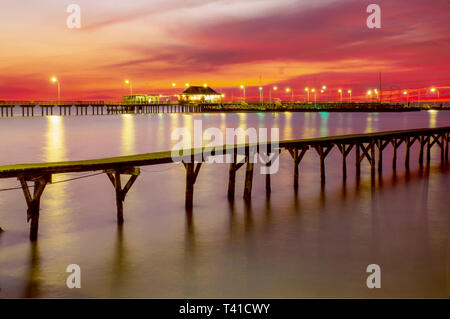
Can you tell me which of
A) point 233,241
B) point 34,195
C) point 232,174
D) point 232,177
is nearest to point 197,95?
point 232,177

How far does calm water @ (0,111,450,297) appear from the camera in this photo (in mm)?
8391

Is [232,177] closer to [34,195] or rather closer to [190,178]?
[190,178]

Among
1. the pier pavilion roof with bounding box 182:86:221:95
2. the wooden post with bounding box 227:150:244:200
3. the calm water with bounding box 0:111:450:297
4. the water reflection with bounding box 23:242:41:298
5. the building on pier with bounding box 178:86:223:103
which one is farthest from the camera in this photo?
the pier pavilion roof with bounding box 182:86:221:95

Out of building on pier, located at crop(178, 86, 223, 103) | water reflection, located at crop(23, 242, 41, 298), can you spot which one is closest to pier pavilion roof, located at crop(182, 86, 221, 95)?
building on pier, located at crop(178, 86, 223, 103)

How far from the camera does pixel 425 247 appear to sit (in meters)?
10.6

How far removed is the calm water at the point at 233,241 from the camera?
27.5ft

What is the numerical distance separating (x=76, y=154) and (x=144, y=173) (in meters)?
14.3

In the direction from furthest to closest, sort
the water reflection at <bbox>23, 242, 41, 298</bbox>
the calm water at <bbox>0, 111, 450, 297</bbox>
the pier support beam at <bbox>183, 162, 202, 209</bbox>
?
the pier support beam at <bbox>183, 162, 202, 209</bbox> < the calm water at <bbox>0, 111, 450, 297</bbox> < the water reflection at <bbox>23, 242, 41, 298</bbox>

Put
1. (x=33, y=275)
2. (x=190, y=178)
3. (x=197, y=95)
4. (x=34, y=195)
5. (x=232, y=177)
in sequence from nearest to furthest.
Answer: (x=33, y=275) → (x=34, y=195) → (x=190, y=178) → (x=232, y=177) → (x=197, y=95)

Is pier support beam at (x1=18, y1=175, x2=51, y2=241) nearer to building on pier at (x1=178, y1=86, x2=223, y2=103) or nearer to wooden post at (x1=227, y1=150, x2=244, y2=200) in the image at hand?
wooden post at (x1=227, y1=150, x2=244, y2=200)

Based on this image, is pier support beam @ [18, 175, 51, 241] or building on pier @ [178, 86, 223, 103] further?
building on pier @ [178, 86, 223, 103]

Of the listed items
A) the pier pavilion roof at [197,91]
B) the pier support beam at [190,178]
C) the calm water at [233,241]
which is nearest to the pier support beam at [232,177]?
the calm water at [233,241]

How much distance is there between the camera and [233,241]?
11.1m

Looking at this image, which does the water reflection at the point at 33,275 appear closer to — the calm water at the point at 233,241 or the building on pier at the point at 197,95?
the calm water at the point at 233,241
